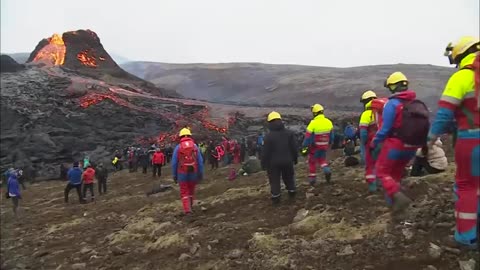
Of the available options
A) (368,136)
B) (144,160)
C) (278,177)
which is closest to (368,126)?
(368,136)

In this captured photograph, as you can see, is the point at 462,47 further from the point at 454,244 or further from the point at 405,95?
the point at 454,244

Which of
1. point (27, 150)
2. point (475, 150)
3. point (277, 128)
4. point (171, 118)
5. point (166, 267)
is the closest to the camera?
point (475, 150)

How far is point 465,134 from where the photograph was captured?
487 centimetres

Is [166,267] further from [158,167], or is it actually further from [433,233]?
[158,167]

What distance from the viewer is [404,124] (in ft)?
19.1

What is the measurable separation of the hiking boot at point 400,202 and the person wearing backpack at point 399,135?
79mm

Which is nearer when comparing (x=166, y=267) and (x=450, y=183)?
(x=166, y=267)

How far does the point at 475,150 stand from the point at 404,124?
3.72 ft

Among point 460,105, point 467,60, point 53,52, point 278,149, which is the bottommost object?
point 278,149

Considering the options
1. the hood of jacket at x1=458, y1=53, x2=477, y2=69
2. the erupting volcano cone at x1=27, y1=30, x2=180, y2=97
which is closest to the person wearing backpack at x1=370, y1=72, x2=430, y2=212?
the hood of jacket at x1=458, y1=53, x2=477, y2=69

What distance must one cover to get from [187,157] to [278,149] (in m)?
1.87

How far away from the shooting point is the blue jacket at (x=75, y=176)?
16766 mm

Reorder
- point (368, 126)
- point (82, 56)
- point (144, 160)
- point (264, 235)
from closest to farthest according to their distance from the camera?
1. point (264, 235)
2. point (368, 126)
3. point (144, 160)
4. point (82, 56)

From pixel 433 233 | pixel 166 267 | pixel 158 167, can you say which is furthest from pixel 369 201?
pixel 158 167
